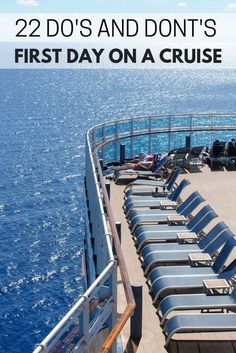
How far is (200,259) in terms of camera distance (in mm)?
8633

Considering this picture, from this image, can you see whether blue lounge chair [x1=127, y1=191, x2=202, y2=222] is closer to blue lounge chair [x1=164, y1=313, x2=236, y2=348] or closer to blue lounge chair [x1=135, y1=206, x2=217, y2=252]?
blue lounge chair [x1=135, y1=206, x2=217, y2=252]

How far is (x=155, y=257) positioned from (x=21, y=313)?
24.4 m

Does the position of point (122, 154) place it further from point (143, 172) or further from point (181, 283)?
point (181, 283)

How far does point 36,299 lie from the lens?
110 feet

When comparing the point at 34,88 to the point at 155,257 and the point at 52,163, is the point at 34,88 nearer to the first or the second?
the point at 52,163

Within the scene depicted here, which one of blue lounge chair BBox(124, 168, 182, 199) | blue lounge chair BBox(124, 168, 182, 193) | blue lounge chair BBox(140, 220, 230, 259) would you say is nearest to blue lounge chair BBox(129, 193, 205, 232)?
blue lounge chair BBox(140, 220, 230, 259)

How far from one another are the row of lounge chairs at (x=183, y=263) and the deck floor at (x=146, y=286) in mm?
145

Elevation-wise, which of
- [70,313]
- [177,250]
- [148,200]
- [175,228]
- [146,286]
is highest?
[70,313]

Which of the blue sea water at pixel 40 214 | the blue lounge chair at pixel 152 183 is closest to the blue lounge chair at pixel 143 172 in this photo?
the blue lounge chair at pixel 152 183

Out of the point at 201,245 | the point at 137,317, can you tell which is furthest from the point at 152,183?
the point at 137,317

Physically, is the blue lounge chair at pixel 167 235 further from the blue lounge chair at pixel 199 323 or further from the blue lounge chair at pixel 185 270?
the blue lounge chair at pixel 199 323

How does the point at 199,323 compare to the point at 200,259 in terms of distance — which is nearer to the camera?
the point at 199,323

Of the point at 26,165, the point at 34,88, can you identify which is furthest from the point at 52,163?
the point at 34,88

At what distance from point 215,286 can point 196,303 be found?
1.72 feet
